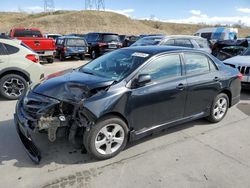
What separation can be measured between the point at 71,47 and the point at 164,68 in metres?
11.9

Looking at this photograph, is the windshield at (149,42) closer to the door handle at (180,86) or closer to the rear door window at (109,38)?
the rear door window at (109,38)

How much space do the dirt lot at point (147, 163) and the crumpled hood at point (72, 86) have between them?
907 mm

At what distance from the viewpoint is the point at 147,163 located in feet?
11.6

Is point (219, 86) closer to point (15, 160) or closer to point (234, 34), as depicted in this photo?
point (15, 160)

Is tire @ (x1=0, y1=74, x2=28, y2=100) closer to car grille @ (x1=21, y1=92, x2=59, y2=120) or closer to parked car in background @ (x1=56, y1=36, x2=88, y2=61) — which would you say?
car grille @ (x1=21, y1=92, x2=59, y2=120)

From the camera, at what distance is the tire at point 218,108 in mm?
4969

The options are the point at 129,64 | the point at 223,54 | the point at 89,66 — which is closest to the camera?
the point at 129,64

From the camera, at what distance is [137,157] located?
3705mm

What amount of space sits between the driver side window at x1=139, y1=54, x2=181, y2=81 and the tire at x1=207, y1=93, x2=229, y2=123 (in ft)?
4.08

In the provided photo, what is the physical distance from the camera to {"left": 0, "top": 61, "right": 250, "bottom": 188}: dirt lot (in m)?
3.13

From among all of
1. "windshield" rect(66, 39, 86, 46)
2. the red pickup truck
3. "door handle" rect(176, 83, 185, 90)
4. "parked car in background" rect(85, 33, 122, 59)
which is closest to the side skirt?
"door handle" rect(176, 83, 185, 90)

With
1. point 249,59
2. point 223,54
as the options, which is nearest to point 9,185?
point 249,59

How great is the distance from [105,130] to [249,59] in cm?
616

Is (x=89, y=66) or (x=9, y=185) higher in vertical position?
(x=89, y=66)
